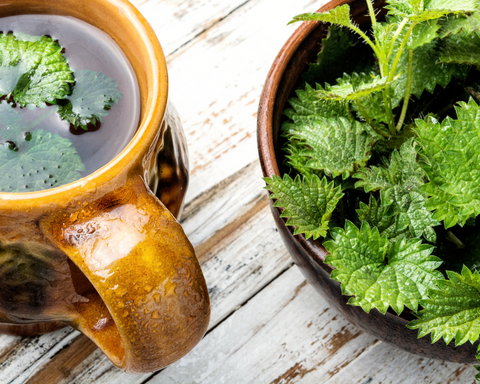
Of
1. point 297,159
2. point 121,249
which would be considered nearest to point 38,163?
point 121,249

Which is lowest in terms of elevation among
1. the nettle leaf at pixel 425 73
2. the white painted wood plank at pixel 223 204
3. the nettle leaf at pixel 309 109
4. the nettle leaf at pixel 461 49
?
the white painted wood plank at pixel 223 204

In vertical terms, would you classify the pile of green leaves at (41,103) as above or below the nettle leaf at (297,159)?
above

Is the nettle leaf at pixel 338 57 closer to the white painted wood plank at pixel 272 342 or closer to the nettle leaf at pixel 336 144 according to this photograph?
the nettle leaf at pixel 336 144

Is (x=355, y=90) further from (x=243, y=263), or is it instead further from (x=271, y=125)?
(x=243, y=263)

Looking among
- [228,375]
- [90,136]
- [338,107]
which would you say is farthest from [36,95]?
[228,375]

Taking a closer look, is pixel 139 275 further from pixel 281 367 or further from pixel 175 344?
pixel 281 367

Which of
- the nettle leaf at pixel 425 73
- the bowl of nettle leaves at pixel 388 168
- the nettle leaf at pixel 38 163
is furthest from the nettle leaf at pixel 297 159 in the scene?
the nettle leaf at pixel 38 163
